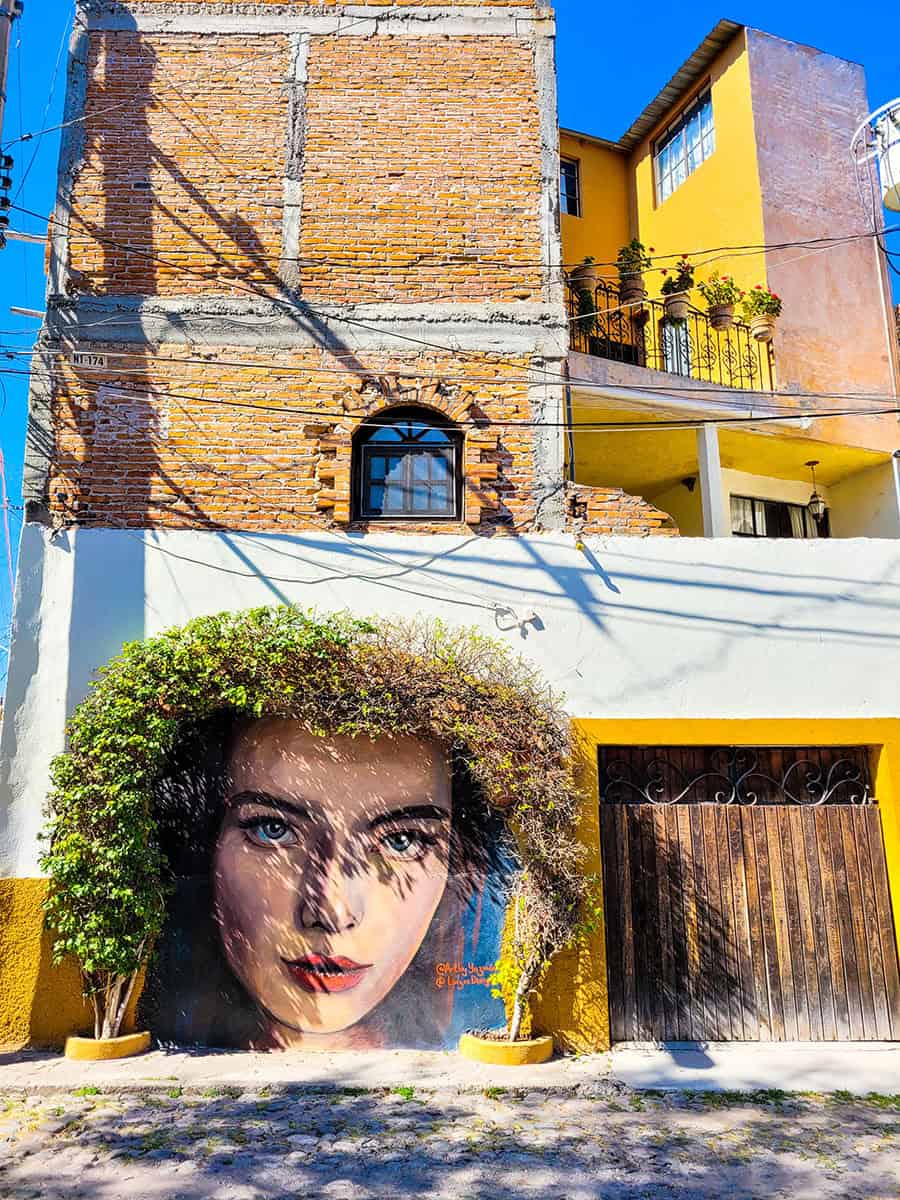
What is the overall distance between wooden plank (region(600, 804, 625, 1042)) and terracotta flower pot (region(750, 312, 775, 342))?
6.56 m

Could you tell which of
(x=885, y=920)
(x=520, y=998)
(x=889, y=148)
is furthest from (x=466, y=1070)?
(x=889, y=148)

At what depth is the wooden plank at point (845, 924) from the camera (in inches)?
273

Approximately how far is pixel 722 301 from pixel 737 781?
21.4 feet

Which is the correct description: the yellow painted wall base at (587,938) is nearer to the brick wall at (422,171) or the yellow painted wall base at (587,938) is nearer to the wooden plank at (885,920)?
the wooden plank at (885,920)

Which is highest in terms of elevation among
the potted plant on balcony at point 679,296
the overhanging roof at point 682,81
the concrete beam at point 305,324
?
the overhanging roof at point 682,81

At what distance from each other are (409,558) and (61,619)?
9.33 feet

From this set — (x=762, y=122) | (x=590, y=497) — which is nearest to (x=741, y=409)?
(x=590, y=497)

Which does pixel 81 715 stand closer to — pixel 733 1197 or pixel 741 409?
pixel 733 1197

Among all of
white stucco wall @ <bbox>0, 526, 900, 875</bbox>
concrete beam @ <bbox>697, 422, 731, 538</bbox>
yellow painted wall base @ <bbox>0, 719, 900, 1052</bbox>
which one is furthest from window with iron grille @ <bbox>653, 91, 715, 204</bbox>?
A: yellow painted wall base @ <bbox>0, 719, 900, 1052</bbox>

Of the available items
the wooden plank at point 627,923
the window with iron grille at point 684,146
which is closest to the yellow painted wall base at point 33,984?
the wooden plank at point 627,923

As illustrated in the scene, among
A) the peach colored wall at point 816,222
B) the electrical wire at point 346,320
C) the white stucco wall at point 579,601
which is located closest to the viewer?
the white stucco wall at point 579,601

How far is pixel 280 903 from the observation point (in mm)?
6789

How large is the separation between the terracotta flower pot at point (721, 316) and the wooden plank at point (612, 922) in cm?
661

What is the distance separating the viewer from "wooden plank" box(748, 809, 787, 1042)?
22.6ft
